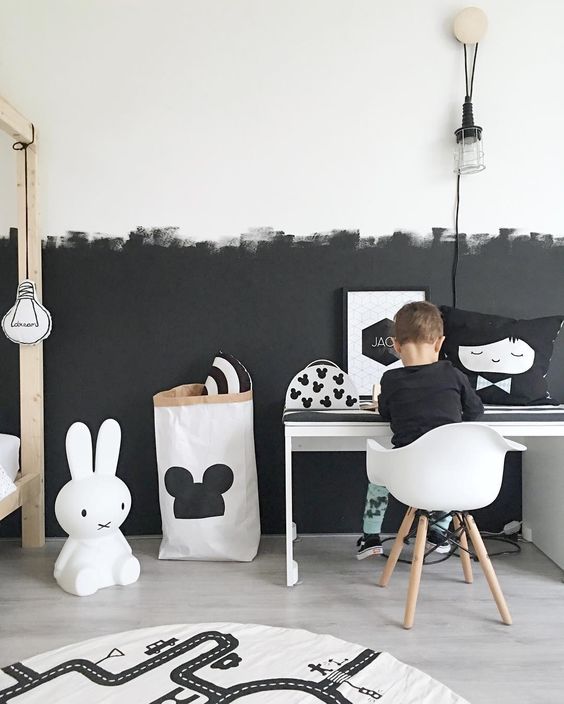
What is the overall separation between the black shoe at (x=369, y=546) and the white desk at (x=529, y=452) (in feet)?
0.94

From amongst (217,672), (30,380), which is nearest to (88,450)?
(30,380)

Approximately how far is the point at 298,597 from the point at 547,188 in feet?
6.84

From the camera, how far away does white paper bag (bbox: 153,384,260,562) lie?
2787 millimetres

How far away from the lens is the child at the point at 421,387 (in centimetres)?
238

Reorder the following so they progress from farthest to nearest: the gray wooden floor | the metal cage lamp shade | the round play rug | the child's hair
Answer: the metal cage lamp shade
the child's hair
the gray wooden floor
the round play rug

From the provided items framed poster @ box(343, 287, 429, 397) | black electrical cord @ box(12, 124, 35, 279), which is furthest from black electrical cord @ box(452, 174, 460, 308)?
black electrical cord @ box(12, 124, 35, 279)

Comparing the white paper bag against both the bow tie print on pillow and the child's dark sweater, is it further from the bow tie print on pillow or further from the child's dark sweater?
the bow tie print on pillow

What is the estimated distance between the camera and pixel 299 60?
3074 mm

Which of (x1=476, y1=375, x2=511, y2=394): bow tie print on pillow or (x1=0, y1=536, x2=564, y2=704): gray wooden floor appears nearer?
(x1=0, y1=536, x2=564, y2=704): gray wooden floor

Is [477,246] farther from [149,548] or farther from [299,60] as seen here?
→ [149,548]

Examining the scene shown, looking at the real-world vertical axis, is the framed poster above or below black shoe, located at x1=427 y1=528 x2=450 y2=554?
above

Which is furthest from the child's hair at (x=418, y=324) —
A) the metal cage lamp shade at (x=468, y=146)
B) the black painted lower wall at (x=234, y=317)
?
the metal cage lamp shade at (x=468, y=146)

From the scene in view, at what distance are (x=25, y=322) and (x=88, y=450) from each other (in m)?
0.66

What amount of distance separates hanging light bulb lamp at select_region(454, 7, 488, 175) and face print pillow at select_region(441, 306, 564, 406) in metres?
0.71
